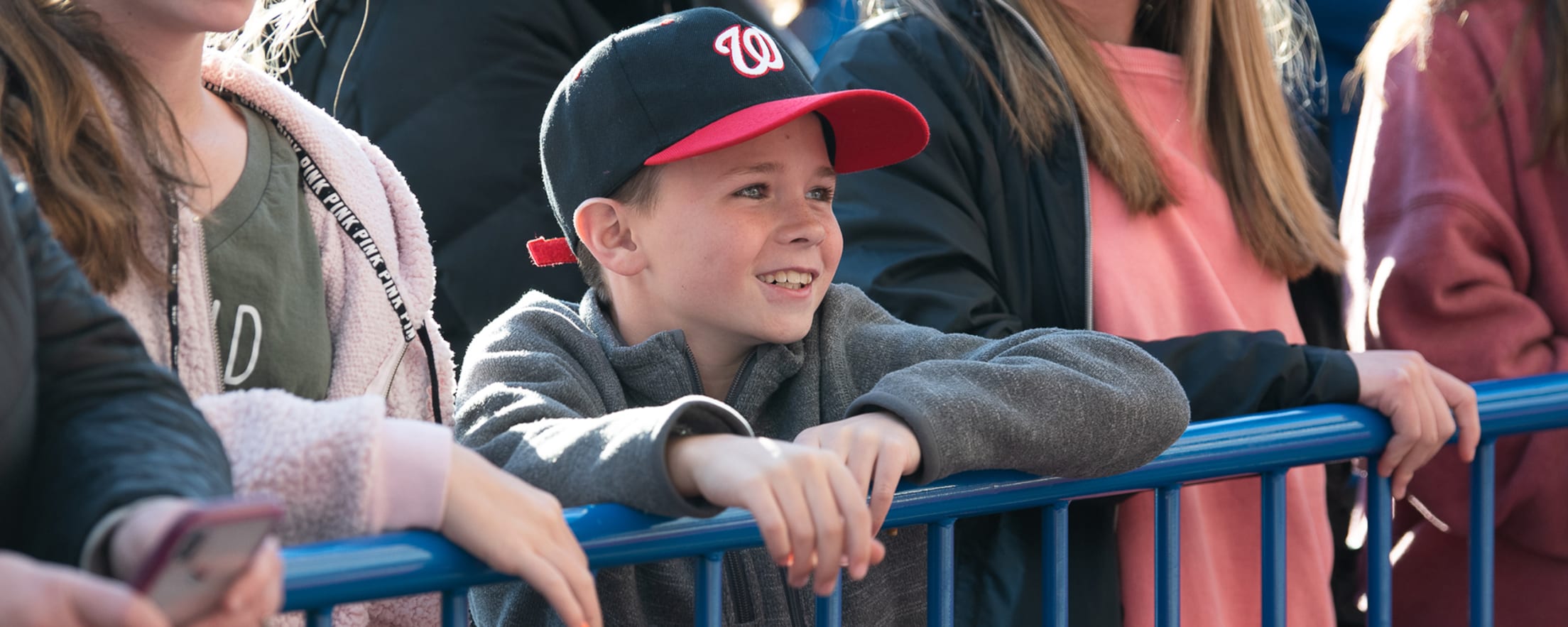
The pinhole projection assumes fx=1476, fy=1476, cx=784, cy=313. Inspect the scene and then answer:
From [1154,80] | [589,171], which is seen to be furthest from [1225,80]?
[589,171]

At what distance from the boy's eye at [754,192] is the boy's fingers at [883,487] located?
522mm

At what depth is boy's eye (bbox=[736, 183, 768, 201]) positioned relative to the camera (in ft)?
6.02

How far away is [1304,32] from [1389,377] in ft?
4.52

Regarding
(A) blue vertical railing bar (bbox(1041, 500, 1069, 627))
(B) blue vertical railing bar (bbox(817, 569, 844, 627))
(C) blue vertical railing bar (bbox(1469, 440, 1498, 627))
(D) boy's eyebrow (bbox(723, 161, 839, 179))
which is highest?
(D) boy's eyebrow (bbox(723, 161, 839, 179))

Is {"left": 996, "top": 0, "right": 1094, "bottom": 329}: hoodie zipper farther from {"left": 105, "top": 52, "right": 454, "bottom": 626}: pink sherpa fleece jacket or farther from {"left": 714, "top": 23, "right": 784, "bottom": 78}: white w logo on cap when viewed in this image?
{"left": 105, "top": 52, "right": 454, "bottom": 626}: pink sherpa fleece jacket

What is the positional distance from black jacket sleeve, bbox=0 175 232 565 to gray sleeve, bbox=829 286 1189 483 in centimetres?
70

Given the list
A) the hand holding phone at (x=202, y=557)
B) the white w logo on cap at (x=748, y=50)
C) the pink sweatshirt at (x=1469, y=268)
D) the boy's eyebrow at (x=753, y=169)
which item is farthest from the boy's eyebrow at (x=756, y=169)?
the pink sweatshirt at (x=1469, y=268)

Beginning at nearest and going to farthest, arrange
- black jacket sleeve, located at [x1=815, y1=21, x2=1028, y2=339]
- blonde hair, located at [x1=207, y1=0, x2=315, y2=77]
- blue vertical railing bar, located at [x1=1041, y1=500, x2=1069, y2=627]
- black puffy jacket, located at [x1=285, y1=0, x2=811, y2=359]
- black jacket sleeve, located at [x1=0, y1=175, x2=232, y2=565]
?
black jacket sleeve, located at [x1=0, y1=175, x2=232, y2=565] → blue vertical railing bar, located at [x1=1041, y1=500, x2=1069, y2=627] → black jacket sleeve, located at [x1=815, y1=21, x2=1028, y2=339] → blonde hair, located at [x1=207, y1=0, x2=315, y2=77] → black puffy jacket, located at [x1=285, y1=0, x2=811, y2=359]

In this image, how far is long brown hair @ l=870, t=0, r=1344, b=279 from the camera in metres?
2.19

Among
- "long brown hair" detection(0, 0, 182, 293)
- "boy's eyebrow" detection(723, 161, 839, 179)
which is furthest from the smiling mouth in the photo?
"long brown hair" detection(0, 0, 182, 293)

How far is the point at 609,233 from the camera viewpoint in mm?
1908

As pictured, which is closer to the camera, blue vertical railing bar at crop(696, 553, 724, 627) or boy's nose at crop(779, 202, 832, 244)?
blue vertical railing bar at crop(696, 553, 724, 627)

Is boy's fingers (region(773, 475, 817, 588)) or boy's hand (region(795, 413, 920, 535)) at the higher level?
boy's fingers (region(773, 475, 817, 588))

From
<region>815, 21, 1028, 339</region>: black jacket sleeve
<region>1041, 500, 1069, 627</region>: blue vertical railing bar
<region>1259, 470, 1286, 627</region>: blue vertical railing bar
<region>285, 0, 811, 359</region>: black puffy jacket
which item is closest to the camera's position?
<region>1041, 500, 1069, 627</region>: blue vertical railing bar
